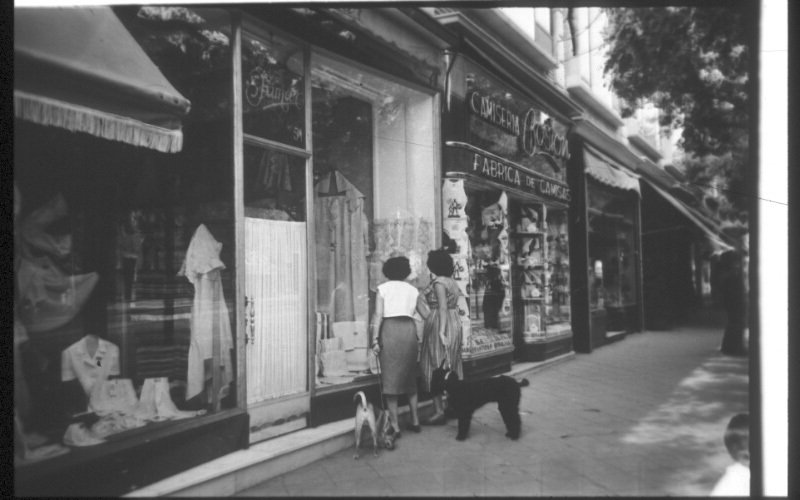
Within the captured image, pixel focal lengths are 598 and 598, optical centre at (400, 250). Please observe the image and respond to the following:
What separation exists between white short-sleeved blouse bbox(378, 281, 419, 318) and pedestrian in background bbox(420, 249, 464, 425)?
248mm

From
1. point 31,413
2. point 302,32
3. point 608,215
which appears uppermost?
point 302,32

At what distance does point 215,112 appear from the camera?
412 cm

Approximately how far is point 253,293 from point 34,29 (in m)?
2.14

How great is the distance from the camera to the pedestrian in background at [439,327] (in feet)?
16.5

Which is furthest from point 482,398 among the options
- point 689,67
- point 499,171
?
point 689,67

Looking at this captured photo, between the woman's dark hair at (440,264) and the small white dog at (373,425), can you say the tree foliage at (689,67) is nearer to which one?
the woman's dark hair at (440,264)

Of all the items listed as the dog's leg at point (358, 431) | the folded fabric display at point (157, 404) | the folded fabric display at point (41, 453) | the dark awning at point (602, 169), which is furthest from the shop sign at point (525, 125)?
the folded fabric display at point (41, 453)

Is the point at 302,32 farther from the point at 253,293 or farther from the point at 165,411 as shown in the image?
the point at 165,411

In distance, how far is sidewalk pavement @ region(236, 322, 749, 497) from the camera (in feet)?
13.0

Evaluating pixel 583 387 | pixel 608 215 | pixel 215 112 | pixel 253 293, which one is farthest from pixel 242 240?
pixel 608 215

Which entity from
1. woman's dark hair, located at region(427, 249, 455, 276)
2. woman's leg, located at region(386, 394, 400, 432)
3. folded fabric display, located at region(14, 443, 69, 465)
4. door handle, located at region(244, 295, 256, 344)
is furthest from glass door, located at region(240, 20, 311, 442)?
folded fabric display, located at region(14, 443, 69, 465)

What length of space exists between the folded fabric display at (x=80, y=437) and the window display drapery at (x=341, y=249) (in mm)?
2129

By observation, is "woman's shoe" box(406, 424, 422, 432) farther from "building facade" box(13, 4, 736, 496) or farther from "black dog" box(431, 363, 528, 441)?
"building facade" box(13, 4, 736, 496)

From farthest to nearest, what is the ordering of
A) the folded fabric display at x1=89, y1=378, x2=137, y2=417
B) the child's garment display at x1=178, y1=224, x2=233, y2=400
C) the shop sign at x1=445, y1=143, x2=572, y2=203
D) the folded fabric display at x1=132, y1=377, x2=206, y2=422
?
the shop sign at x1=445, y1=143, x2=572, y2=203, the child's garment display at x1=178, y1=224, x2=233, y2=400, the folded fabric display at x1=132, y1=377, x2=206, y2=422, the folded fabric display at x1=89, y1=378, x2=137, y2=417
